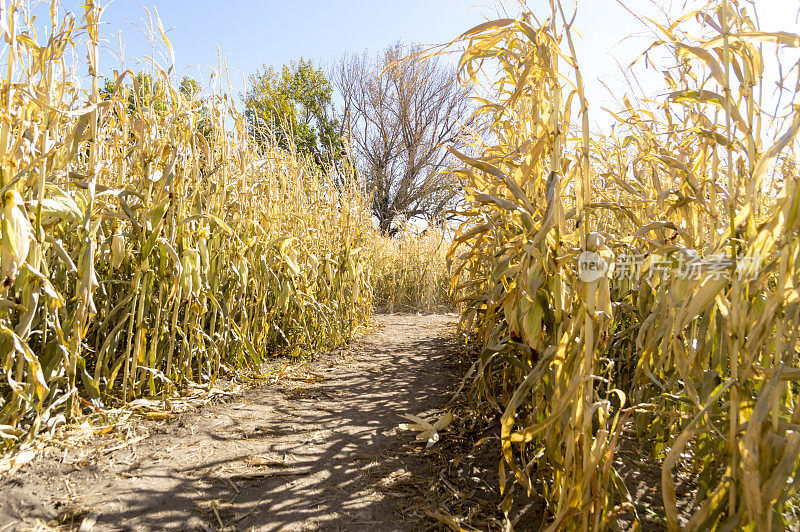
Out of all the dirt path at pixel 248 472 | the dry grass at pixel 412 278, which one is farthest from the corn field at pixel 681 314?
the dry grass at pixel 412 278

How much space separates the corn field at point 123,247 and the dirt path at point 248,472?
24 cm

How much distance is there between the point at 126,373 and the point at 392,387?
3.86ft

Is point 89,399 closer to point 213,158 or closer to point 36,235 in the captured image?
point 36,235

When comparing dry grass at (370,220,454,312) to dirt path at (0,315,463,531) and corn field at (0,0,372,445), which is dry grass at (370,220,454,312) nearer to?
corn field at (0,0,372,445)

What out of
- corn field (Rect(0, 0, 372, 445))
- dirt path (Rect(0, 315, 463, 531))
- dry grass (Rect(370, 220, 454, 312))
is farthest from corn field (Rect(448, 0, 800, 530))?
dry grass (Rect(370, 220, 454, 312))

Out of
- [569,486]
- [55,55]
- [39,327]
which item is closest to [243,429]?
[39,327]

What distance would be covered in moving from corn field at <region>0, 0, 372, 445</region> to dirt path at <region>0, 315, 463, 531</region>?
0.78 ft

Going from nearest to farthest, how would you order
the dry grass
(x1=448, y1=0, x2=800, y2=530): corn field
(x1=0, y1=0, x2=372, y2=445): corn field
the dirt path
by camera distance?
1. (x1=448, y1=0, x2=800, y2=530): corn field
2. the dirt path
3. (x1=0, y1=0, x2=372, y2=445): corn field
4. the dry grass

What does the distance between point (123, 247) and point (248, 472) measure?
0.89 m

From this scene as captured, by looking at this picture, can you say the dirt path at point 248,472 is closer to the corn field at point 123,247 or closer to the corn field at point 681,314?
the corn field at point 123,247

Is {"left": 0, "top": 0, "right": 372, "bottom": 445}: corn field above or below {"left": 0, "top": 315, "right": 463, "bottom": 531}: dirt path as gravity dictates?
above

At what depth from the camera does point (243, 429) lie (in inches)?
64.6

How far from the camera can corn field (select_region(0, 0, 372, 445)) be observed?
1.24 meters

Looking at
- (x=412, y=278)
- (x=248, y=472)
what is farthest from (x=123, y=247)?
(x=412, y=278)
